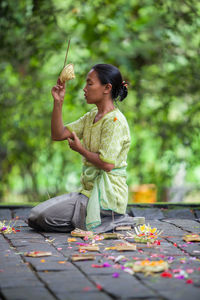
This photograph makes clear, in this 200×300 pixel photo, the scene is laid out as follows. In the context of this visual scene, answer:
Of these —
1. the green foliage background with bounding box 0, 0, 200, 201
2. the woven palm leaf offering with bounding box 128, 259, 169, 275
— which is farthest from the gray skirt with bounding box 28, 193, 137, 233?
the green foliage background with bounding box 0, 0, 200, 201

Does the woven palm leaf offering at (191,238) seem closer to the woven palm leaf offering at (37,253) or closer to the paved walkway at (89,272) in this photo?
the paved walkway at (89,272)

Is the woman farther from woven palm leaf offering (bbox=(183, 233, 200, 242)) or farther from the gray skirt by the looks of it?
woven palm leaf offering (bbox=(183, 233, 200, 242))

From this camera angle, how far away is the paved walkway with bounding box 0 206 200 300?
7.97ft

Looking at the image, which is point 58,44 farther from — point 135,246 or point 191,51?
point 135,246

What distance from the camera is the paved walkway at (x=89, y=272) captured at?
2430 mm

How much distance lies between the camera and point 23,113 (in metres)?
7.37

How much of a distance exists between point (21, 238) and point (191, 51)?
4.65m

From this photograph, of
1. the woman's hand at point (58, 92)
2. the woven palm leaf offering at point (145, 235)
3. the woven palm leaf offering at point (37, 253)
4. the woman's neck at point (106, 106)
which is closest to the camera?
A: the woven palm leaf offering at point (37, 253)

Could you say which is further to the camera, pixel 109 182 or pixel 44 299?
pixel 109 182

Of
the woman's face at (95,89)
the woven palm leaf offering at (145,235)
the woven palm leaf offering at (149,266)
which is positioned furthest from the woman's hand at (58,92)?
the woven palm leaf offering at (149,266)

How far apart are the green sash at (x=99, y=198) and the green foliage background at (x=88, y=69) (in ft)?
9.19

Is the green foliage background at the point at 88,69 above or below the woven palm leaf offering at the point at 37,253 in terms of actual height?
above

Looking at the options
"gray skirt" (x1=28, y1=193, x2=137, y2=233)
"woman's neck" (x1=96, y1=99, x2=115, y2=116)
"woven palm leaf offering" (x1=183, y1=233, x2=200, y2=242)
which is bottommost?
"woven palm leaf offering" (x1=183, y1=233, x2=200, y2=242)

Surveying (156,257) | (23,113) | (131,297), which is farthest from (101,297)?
(23,113)
